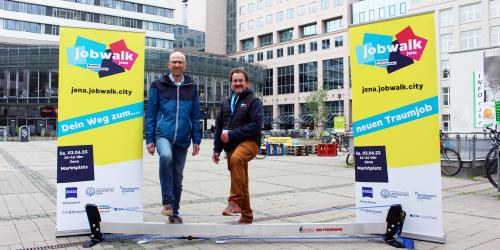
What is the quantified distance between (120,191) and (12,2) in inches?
2470

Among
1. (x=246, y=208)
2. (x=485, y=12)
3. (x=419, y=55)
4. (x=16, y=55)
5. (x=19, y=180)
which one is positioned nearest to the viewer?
(x=419, y=55)

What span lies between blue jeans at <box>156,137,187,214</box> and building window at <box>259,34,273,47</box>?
6981 centimetres

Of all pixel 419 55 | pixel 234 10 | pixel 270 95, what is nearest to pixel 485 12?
pixel 270 95

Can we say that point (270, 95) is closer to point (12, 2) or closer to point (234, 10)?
point (234, 10)

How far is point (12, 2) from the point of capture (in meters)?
56.9

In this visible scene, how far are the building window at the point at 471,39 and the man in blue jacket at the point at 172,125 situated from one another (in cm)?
5336

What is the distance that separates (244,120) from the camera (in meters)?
5.11

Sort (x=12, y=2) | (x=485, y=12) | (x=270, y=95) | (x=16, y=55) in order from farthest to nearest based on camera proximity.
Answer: (x=270, y=95)
(x=12, y=2)
(x=485, y=12)
(x=16, y=55)

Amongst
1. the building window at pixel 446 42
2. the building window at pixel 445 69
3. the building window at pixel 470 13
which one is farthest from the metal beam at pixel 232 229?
the building window at pixel 446 42

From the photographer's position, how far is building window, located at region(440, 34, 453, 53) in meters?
53.1

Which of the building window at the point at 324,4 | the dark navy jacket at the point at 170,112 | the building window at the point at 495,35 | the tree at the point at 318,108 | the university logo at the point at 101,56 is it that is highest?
the building window at the point at 324,4

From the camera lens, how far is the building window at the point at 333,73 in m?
62.4

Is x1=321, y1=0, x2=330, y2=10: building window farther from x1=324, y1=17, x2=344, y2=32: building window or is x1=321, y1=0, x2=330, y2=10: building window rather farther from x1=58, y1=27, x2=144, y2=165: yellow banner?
x1=58, y1=27, x2=144, y2=165: yellow banner

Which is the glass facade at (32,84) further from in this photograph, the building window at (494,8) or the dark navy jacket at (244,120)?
the dark navy jacket at (244,120)
